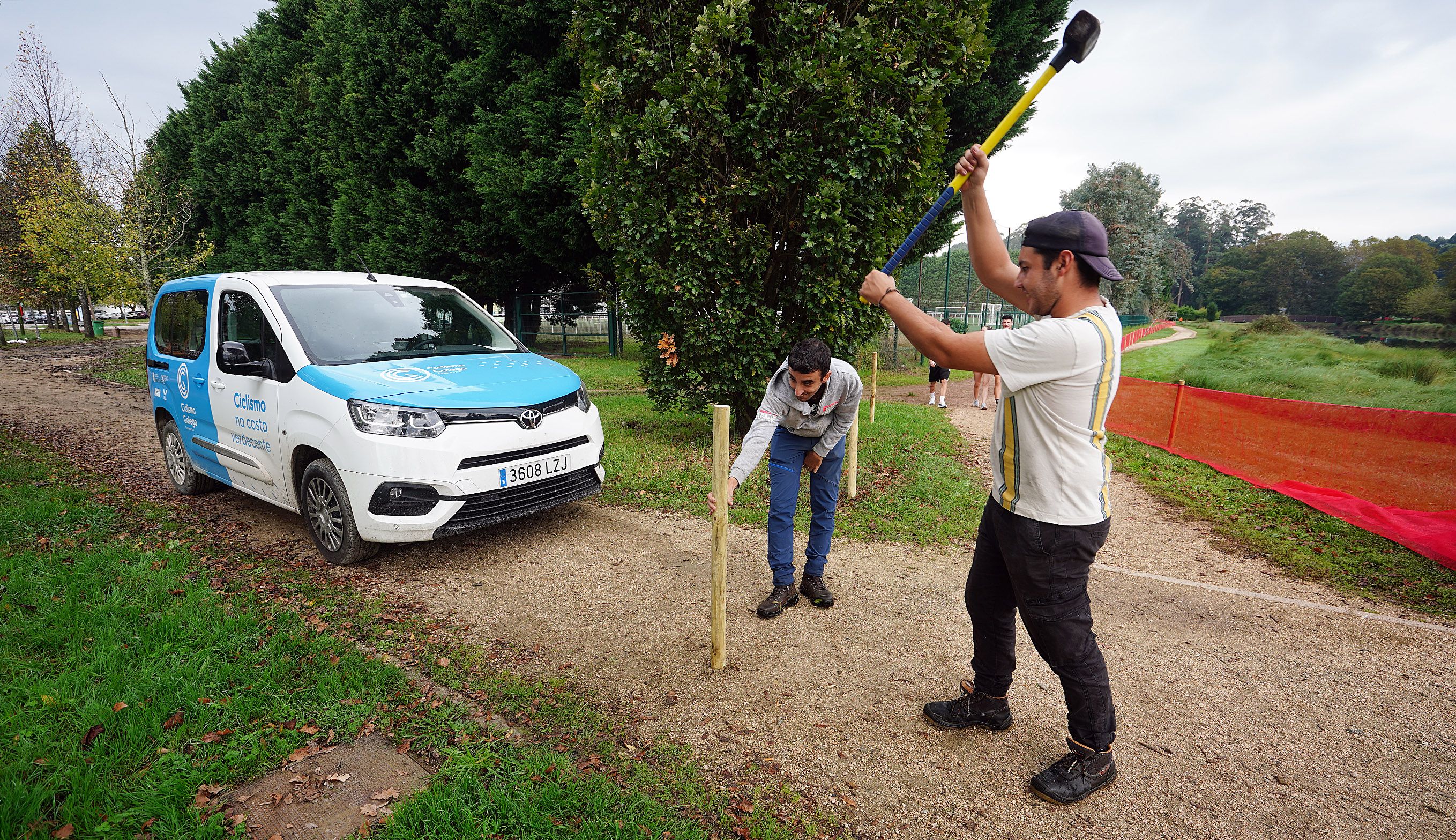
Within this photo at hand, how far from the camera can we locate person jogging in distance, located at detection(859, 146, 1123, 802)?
2.25 m

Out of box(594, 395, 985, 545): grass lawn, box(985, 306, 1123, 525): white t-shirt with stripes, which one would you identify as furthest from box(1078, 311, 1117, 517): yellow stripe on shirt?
box(594, 395, 985, 545): grass lawn

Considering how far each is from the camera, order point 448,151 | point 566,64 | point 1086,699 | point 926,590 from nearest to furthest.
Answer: point 1086,699 → point 926,590 → point 566,64 → point 448,151

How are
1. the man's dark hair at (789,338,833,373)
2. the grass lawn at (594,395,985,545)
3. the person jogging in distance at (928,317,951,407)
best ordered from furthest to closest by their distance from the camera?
the person jogging in distance at (928,317,951,407) → the grass lawn at (594,395,985,545) → the man's dark hair at (789,338,833,373)

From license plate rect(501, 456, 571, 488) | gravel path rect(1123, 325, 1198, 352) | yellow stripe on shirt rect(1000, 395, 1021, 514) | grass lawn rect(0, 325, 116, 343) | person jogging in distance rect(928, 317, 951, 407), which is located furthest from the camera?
gravel path rect(1123, 325, 1198, 352)

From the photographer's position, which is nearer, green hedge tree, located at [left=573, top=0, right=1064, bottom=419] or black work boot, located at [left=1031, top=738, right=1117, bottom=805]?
black work boot, located at [left=1031, top=738, right=1117, bottom=805]

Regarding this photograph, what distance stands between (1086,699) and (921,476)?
4.84m

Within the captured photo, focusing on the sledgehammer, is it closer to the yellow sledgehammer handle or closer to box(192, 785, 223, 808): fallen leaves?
the yellow sledgehammer handle

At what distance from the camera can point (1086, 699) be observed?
2.44 m

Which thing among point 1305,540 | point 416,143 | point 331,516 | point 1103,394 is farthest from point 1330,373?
point 416,143

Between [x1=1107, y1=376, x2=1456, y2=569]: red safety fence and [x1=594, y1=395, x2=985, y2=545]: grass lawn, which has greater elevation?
[x1=1107, y1=376, x2=1456, y2=569]: red safety fence

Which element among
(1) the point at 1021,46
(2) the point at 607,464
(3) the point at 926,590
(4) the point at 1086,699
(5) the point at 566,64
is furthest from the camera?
(5) the point at 566,64

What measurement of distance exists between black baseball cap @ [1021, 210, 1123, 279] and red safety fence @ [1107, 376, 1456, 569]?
4.76 meters

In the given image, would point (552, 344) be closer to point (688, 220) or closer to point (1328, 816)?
point (688, 220)

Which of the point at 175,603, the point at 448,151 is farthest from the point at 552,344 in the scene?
the point at 175,603
